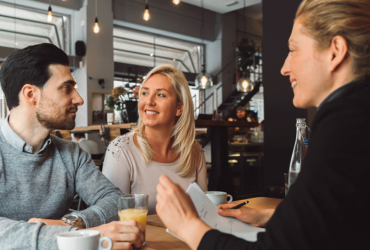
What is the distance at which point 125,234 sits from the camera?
3.11ft

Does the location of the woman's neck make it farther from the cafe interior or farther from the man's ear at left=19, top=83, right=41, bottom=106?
the man's ear at left=19, top=83, right=41, bottom=106

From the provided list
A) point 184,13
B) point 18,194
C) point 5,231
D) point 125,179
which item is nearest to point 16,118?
point 18,194

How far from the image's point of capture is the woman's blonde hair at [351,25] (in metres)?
0.72

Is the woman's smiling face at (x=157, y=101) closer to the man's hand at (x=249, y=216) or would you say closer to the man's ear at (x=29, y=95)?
the man's ear at (x=29, y=95)

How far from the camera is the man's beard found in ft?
4.61

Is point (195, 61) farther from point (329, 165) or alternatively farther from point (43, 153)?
point (329, 165)

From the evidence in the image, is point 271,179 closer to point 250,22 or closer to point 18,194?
point 18,194

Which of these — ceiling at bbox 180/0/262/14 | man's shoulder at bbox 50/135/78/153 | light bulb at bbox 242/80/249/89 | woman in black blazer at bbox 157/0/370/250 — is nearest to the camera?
woman in black blazer at bbox 157/0/370/250

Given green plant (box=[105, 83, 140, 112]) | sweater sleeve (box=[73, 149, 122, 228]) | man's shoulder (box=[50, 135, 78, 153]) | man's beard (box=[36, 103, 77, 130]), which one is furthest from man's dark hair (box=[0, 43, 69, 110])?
green plant (box=[105, 83, 140, 112])

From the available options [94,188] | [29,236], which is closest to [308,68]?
[29,236]

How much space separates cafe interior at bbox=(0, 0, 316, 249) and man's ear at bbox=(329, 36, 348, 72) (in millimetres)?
637

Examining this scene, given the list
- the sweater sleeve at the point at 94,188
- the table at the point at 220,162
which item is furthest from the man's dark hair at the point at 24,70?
the table at the point at 220,162

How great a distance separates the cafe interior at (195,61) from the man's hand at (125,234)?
Result: 110 millimetres

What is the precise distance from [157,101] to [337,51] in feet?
4.86
